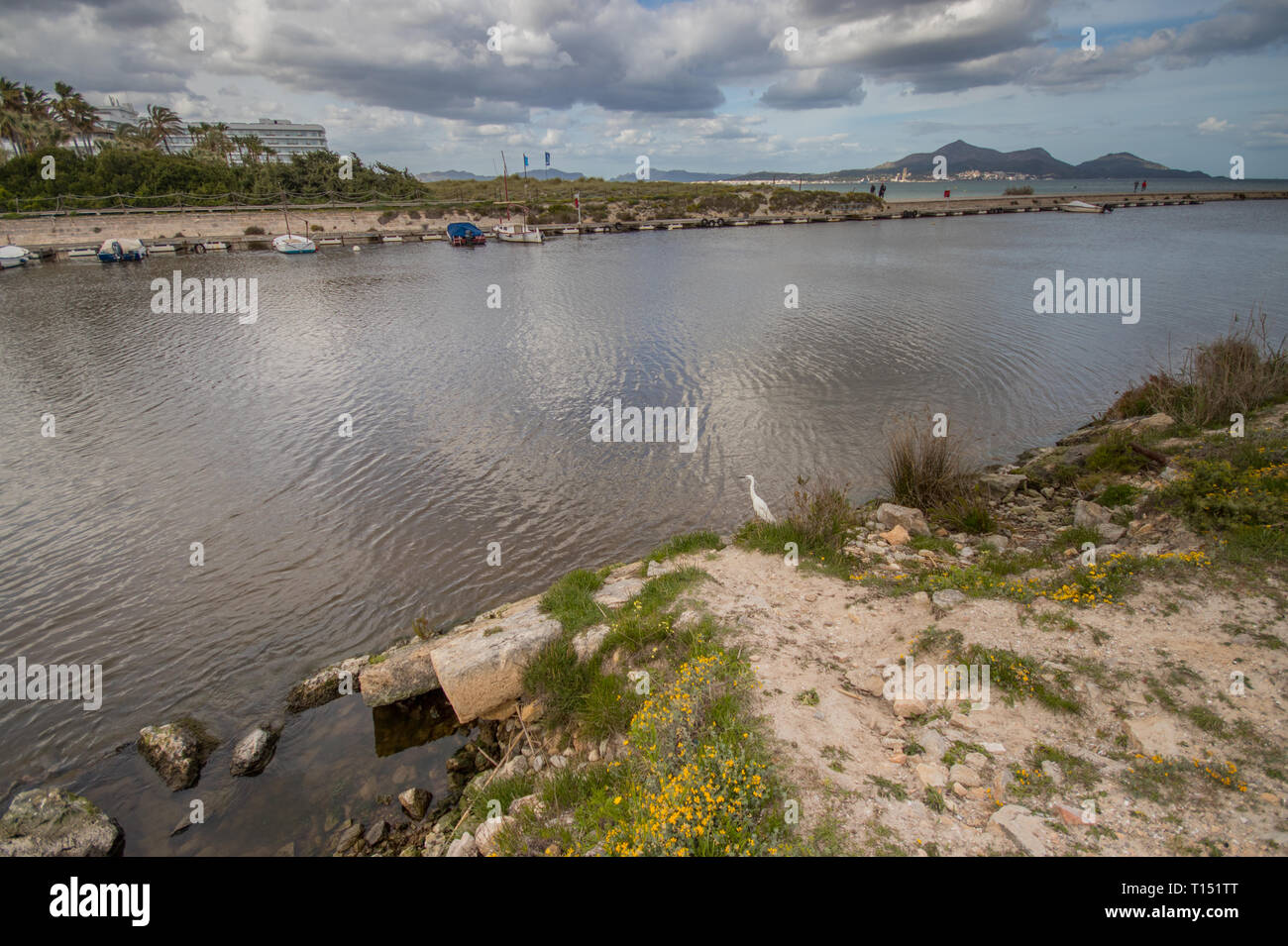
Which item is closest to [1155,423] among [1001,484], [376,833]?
[1001,484]

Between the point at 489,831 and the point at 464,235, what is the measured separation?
2614 inches

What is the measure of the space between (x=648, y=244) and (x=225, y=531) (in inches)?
2201

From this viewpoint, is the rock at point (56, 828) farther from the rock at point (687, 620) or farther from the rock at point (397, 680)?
the rock at point (687, 620)

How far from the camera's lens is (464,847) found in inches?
239

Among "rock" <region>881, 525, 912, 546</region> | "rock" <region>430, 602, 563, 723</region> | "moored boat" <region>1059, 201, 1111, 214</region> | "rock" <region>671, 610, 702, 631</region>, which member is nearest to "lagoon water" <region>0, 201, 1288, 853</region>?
"rock" <region>430, 602, 563, 723</region>

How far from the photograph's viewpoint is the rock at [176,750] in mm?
7766

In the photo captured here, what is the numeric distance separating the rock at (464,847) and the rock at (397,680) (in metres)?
2.69

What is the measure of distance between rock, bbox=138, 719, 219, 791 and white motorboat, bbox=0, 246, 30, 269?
221 feet

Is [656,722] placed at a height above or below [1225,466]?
below

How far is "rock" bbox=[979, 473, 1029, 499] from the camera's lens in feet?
40.6

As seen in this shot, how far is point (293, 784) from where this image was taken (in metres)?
7.78
